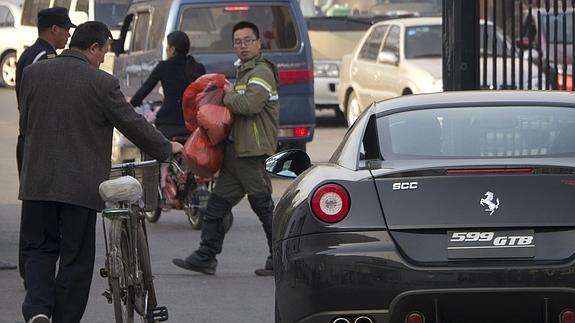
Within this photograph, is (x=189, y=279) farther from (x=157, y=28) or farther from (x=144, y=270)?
(x=157, y=28)

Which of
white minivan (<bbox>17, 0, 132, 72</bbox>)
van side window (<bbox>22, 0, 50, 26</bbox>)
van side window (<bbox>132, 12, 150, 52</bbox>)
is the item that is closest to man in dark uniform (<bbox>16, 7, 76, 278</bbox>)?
van side window (<bbox>132, 12, 150, 52</bbox>)

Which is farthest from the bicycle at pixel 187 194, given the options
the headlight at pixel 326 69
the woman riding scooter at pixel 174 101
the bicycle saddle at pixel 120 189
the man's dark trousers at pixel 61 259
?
the headlight at pixel 326 69

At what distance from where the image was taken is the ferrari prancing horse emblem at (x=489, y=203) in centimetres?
625

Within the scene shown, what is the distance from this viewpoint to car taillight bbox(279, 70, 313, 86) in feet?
55.3

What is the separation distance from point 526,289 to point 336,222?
2.69 feet

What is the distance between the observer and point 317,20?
25188mm

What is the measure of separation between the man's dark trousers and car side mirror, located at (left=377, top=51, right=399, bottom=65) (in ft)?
44.6

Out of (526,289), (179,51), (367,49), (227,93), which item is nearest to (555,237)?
(526,289)

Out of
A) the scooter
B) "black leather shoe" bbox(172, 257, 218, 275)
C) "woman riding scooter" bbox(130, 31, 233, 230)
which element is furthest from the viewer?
"woman riding scooter" bbox(130, 31, 233, 230)

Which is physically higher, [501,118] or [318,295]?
[501,118]

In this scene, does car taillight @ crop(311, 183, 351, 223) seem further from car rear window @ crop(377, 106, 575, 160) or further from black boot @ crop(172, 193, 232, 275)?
black boot @ crop(172, 193, 232, 275)

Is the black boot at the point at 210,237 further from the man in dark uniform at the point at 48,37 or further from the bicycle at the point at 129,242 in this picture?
the bicycle at the point at 129,242

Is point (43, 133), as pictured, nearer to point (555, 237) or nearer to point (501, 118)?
A: point (501, 118)

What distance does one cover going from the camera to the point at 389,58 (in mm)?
21125
